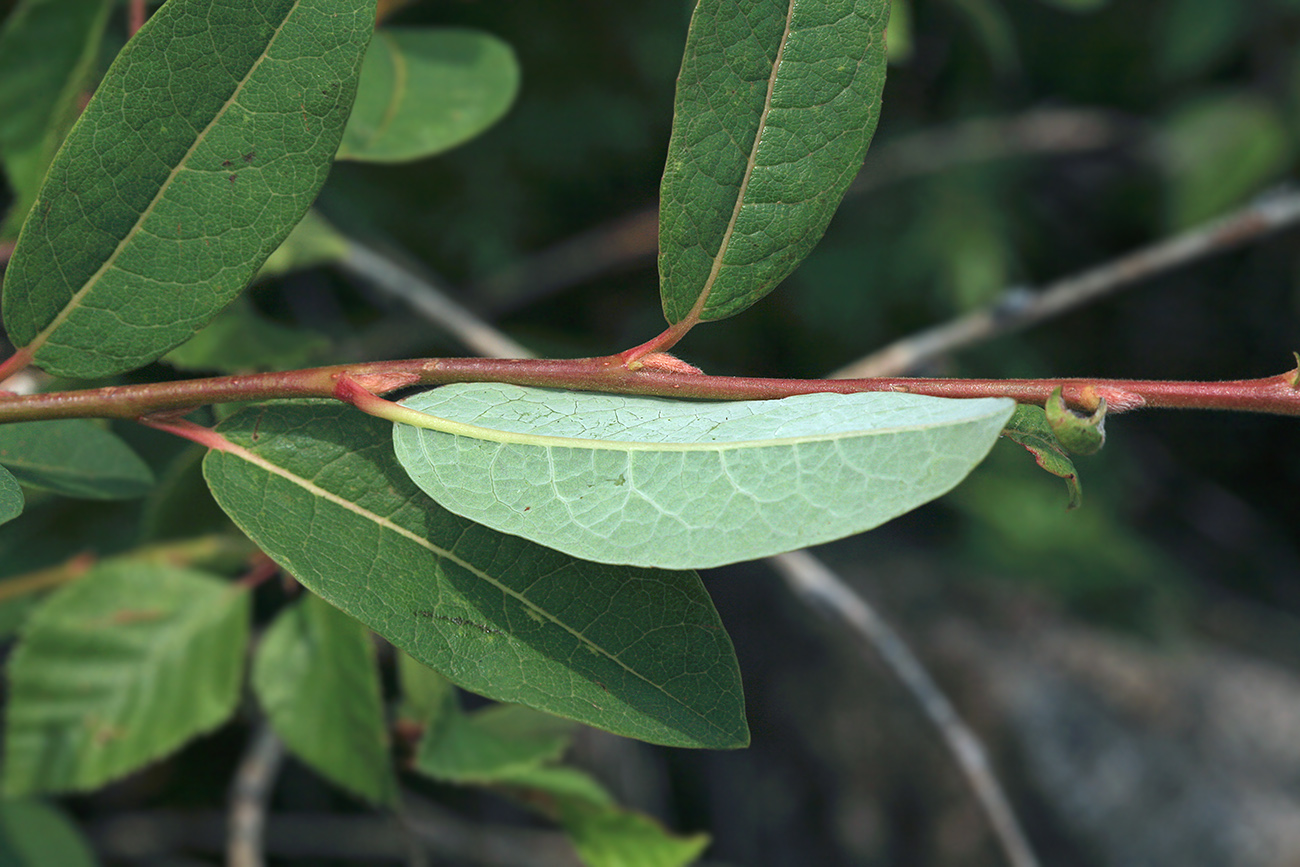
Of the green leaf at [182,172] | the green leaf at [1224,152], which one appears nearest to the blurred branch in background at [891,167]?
the green leaf at [1224,152]

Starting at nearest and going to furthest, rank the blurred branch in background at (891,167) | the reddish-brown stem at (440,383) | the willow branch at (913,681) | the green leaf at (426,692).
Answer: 1. the reddish-brown stem at (440,383)
2. the green leaf at (426,692)
3. the willow branch at (913,681)
4. the blurred branch in background at (891,167)

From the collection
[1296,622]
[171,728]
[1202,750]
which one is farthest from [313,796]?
[1296,622]

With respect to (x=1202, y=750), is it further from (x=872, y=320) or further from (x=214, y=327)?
(x=214, y=327)

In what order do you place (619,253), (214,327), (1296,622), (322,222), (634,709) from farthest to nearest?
(1296,622)
(619,253)
(322,222)
(214,327)
(634,709)

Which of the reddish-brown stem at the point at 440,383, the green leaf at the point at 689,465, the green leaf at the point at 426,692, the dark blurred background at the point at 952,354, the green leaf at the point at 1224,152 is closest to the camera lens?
the green leaf at the point at 689,465

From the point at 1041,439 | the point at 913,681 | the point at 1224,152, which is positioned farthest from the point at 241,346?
the point at 1224,152

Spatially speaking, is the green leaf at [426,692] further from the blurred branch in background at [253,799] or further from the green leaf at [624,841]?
the blurred branch in background at [253,799]
